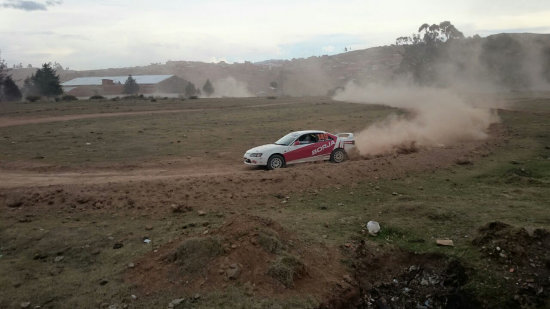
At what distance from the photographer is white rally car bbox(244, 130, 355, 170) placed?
1566 centimetres

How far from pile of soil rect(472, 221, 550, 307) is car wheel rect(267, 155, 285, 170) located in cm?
840

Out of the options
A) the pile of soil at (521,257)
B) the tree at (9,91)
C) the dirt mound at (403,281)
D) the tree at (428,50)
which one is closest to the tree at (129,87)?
the tree at (9,91)

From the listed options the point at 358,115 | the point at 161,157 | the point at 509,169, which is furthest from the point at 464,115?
the point at 161,157

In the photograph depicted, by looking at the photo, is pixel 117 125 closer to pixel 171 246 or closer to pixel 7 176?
pixel 7 176

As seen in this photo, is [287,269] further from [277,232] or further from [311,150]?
[311,150]

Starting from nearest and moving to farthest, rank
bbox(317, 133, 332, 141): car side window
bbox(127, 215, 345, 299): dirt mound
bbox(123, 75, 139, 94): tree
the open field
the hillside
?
bbox(127, 215, 345, 299): dirt mound
the open field
bbox(317, 133, 332, 141): car side window
the hillside
bbox(123, 75, 139, 94): tree

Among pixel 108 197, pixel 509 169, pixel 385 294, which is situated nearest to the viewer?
pixel 385 294

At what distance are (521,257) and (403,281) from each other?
2.09 meters

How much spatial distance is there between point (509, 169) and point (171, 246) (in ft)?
40.1

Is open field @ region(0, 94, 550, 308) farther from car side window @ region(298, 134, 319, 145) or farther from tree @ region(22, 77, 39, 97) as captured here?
tree @ region(22, 77, 39, 97)

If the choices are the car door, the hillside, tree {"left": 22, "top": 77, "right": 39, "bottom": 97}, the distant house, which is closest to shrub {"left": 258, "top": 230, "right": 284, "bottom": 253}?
the car door

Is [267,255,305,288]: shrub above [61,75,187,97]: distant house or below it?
below

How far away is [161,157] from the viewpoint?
1881cm

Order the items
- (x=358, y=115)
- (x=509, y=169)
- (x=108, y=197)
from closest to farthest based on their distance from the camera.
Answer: (x=108, y=197), (x=509, y=169), (x=358, y=115)
